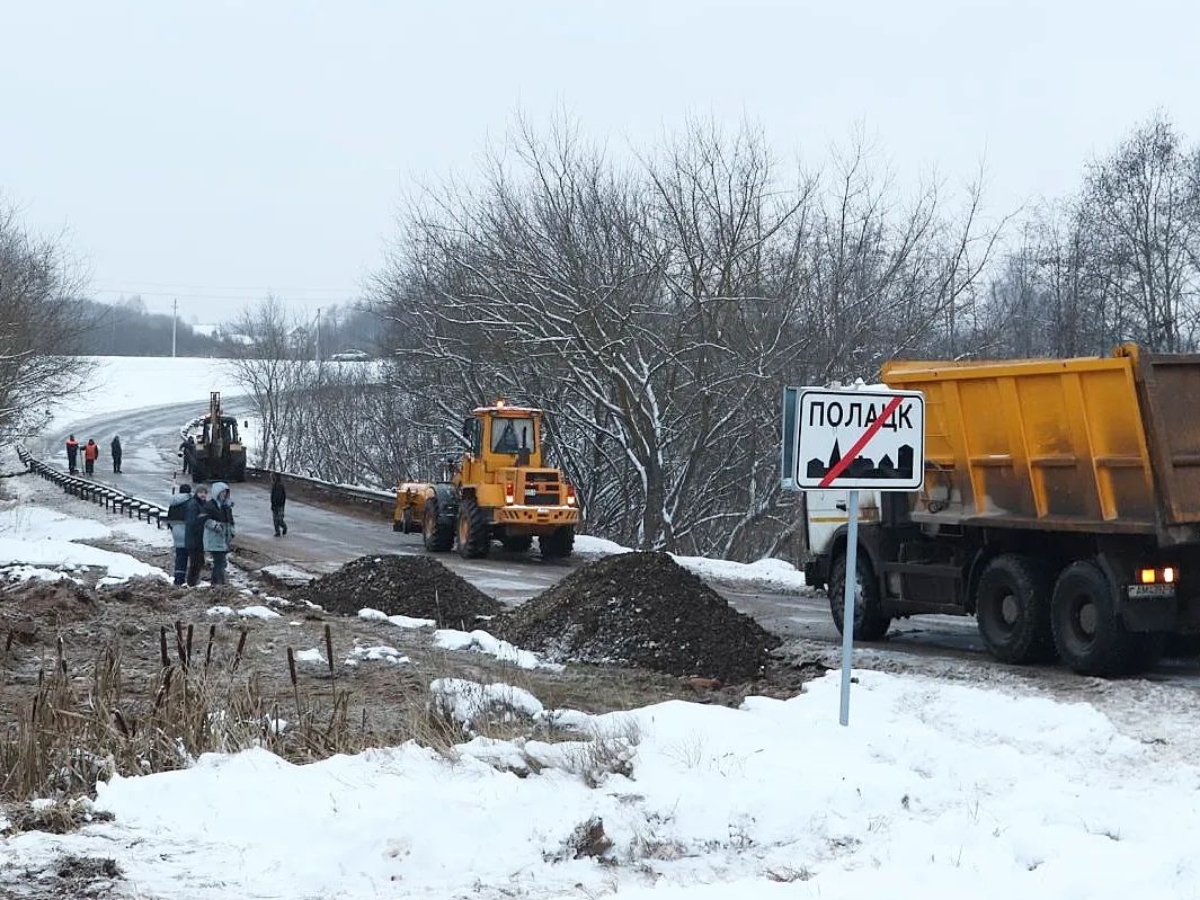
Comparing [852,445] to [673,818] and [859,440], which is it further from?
[673,818]

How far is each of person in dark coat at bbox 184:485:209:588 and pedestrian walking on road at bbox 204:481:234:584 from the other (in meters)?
0.07

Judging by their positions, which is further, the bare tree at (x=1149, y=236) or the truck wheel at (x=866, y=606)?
the bare tree at (x=1149, y=236)

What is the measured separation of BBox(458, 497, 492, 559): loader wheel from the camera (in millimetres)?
28188

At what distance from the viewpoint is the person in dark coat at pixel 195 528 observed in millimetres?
21438

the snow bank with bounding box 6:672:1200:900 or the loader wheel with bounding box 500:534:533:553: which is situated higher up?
the snow bank with bounding box 6:672:1200:900

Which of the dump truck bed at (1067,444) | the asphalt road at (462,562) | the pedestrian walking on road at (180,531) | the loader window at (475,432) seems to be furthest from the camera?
the loader window at (475,432)

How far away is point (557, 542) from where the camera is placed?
2833 centimetres

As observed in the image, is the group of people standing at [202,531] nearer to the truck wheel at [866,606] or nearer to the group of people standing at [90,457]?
the truck wheel at [866,606]

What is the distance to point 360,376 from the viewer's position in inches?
2603

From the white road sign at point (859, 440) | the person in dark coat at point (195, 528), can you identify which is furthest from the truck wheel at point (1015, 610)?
the person in dark coat at point (195, 528)

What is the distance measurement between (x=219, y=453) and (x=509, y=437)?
28.5m

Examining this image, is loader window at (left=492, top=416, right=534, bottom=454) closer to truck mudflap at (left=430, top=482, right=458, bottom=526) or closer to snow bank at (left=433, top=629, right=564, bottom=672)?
truck mudflap at (left=430, top=482, right=458, bottom=526)

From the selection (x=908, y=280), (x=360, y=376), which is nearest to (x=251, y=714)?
(x=908, y=280)

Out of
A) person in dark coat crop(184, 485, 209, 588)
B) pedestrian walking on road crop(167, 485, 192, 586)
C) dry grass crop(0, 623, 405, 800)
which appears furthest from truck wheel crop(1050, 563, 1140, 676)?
pedestrian walking on road crop(167, 485, 192, 586)
